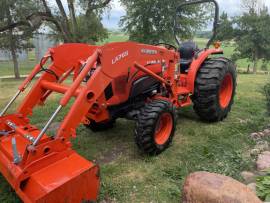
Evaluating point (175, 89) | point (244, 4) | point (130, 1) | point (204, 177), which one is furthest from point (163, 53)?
point (244, 4)

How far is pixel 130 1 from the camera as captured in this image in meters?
17.7

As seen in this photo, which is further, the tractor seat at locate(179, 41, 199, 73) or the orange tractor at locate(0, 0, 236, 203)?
the tractor seat at locate(179, 41, 199, 73)

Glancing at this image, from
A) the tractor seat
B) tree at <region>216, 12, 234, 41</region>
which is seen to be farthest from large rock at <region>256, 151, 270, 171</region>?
tree at <region>216, 12, 234, 41</region>

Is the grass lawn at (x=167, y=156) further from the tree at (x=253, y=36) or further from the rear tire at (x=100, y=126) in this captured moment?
the tree at (x=253, y=36)

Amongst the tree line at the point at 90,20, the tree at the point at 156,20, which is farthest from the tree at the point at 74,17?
the tree at the point at 156,20

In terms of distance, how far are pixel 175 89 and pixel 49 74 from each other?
2161mm

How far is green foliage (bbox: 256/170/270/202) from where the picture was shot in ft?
11.0

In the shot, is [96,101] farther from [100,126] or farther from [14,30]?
[14,30]

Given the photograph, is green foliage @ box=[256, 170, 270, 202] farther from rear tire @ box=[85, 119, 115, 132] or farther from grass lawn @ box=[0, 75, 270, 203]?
rear tire @ box=[85, 119, 115, 132]

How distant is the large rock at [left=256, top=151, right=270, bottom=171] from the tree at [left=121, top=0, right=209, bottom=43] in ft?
43.4

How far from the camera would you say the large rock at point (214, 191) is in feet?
9.73

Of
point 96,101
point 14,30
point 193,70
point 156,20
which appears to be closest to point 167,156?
point 96,101

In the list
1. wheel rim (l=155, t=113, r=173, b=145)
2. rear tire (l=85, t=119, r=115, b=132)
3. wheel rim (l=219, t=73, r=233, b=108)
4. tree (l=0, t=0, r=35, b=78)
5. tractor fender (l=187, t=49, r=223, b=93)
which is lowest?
rear tire (l=85, t=119, r=115, b=132)

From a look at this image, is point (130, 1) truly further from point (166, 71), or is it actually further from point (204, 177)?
point (204, 177)
